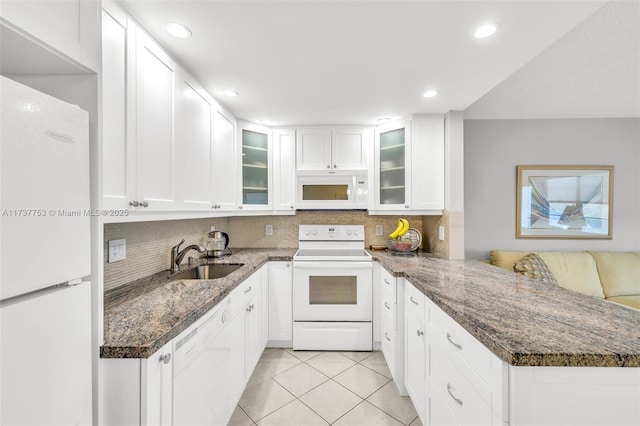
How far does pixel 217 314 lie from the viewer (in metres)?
1.37

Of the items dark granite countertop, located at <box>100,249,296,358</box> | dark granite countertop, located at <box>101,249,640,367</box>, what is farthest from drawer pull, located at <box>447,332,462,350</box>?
dark granite countertop, located at <box>100,249,296,358</box>

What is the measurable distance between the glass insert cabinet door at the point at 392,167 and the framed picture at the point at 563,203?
1.43m

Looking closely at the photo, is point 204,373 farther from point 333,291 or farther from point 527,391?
point 333,291

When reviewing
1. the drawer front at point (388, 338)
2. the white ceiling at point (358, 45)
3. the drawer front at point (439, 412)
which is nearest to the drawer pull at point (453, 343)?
the drawer front at point (439, 412)

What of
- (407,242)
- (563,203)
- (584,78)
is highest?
(584,78)

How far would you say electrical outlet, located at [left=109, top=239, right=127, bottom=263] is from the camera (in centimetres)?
146

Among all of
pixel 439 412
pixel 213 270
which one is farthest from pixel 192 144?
pixel 439 412

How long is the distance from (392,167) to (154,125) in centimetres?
211

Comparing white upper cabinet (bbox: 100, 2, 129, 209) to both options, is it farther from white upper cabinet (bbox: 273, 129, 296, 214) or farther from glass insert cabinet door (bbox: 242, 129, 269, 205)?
white upper cabinet (bbox: 273, 129, 296, 214)

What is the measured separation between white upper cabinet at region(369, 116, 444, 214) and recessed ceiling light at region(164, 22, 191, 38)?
6.46 feet

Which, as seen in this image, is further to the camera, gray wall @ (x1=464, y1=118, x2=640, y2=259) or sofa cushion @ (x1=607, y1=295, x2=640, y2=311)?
gray wall @ (x1=464, y1=118, x2=640, y2=259)

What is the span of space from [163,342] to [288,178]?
213 centimetres

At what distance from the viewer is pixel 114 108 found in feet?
3.59

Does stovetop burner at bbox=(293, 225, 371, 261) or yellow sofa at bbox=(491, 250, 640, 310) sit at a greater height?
stovetop burner at bbox=(293, 225, 371, 261)
